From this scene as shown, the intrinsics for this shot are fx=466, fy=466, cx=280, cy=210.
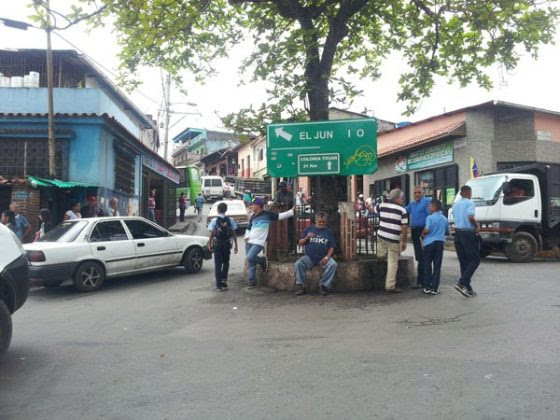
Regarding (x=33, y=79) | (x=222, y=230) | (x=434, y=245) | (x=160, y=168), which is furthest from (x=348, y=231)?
(x=160, y=168)

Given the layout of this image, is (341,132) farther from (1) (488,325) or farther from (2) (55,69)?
(2) (55,69)

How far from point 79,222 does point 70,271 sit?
1.16 metres

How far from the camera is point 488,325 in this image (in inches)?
223

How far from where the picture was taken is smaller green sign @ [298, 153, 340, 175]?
853 cm

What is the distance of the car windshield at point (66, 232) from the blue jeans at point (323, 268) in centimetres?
444

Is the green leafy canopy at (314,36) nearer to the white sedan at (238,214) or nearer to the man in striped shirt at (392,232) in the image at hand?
the man in striped shirt at (392,232)

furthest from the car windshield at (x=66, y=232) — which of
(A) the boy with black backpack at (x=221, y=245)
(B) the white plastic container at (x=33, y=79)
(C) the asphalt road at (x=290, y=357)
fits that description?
(B) the white plastic container at (x=33, y=79)

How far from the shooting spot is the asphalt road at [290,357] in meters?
3.57

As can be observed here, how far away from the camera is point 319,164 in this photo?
8.59m

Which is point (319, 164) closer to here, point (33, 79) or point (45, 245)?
point (45, 245)

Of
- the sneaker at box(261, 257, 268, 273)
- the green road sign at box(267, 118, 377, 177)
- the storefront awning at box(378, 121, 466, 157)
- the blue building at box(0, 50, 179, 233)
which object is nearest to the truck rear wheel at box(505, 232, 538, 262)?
the green road sign at box(267, 118, 377, 177)

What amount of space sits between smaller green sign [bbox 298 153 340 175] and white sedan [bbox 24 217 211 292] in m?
3.74

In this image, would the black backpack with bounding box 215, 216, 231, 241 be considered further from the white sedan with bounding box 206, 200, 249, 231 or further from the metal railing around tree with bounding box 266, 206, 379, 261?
the white sedan with bounding box 206, 200, 249, 231

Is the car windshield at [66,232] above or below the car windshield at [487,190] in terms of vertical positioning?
below
